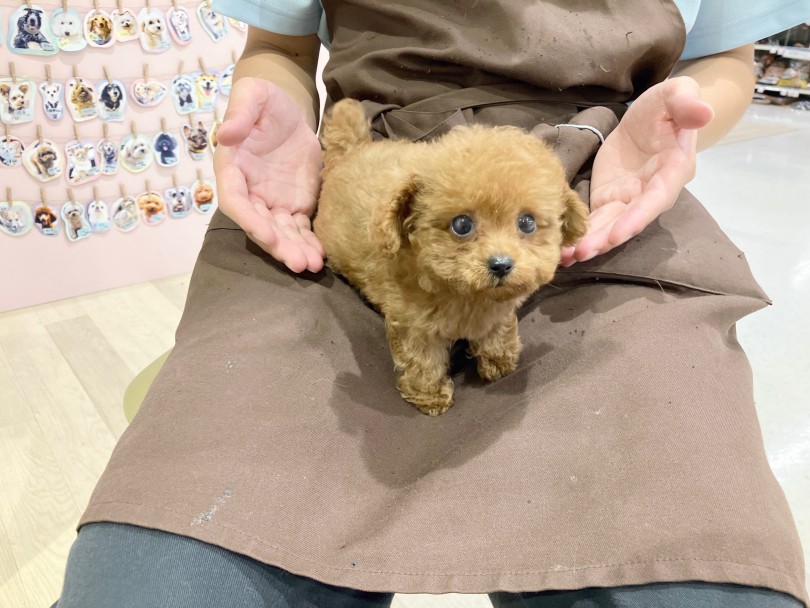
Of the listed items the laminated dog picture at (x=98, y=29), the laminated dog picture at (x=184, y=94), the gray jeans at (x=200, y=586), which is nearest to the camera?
the gray jeans at (x=200, y=586)

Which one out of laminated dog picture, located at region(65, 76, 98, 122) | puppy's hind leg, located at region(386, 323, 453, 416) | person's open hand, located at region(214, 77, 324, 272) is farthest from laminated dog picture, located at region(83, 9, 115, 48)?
puppy's hind leg, located at region(386, 323, 453, 416)

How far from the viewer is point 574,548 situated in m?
0.60

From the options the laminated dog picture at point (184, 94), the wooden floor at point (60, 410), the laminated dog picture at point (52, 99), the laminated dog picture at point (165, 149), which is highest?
the laminated dog picture at point (52, 99)

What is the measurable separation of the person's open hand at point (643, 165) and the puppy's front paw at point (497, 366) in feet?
0.49

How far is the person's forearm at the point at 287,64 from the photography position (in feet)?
3.58

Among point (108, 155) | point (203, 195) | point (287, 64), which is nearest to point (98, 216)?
point (108, 155)

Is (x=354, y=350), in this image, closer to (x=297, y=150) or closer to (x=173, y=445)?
(x=173, y=445)

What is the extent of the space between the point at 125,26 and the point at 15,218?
0.60m

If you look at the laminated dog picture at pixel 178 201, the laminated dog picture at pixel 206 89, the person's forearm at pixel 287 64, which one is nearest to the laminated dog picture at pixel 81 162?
the laminated dog picture at pixel 178 201

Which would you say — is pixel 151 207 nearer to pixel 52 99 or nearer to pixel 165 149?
pixel 165 149

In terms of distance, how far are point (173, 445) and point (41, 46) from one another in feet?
4.60

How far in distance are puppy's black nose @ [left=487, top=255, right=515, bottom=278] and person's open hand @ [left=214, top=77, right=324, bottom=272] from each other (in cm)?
32

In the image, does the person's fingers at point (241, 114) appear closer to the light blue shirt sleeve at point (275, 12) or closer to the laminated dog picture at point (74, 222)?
the light blue shirt sleeve at point (275, 12)

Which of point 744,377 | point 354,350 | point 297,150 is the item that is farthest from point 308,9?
point 744,377
